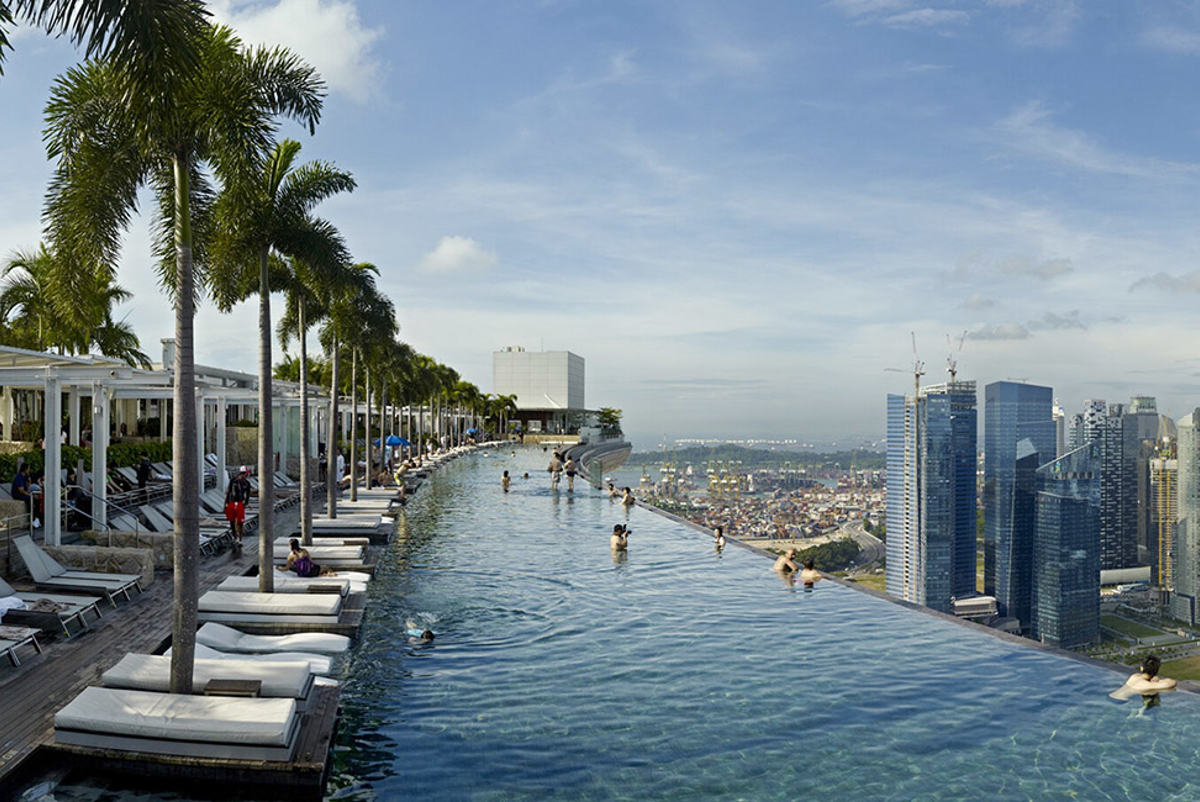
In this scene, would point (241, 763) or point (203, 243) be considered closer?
point (241, 763)

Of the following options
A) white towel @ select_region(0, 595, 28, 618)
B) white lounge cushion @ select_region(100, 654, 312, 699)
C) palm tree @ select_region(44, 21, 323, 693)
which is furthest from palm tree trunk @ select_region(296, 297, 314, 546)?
white lounge cushion @ select_region(100, 654, 312, 699)

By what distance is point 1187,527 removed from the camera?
4181 cm

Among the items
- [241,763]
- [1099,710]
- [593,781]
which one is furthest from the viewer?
[1099,710]

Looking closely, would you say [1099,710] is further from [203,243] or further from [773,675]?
[203,243]

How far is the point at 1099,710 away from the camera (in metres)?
9.00

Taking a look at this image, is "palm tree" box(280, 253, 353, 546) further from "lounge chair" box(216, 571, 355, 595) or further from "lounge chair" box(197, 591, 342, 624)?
"lounge chair" box(197, 591, 342, 624)

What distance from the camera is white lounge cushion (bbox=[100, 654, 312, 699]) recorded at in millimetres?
7582

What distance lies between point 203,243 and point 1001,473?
148ft

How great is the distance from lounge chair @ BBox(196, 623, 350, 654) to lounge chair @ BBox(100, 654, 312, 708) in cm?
141

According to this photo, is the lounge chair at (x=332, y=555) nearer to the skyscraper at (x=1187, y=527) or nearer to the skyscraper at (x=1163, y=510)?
the skyscraper at (x=1187, y=527)

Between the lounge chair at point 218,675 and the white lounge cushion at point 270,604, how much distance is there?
2949 millimetres

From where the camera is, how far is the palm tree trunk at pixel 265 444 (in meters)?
12.0

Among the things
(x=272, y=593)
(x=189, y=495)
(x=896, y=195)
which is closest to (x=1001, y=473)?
(x=896, y=195)

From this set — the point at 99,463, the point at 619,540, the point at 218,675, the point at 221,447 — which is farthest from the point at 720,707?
the point at 221,447
